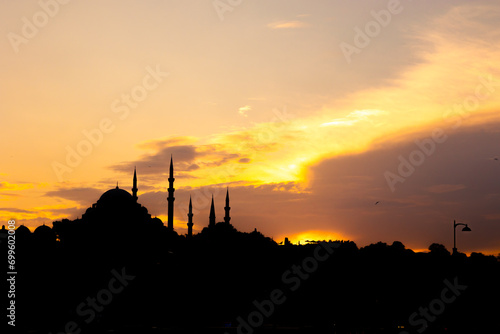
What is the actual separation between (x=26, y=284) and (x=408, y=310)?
42316 millimetres

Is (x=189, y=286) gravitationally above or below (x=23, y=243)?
below

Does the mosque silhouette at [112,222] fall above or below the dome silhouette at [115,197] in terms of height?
below

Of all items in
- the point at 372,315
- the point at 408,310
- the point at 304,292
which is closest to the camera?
the point at 372,315

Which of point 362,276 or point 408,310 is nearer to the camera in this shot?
point 408,310

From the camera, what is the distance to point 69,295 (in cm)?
7256

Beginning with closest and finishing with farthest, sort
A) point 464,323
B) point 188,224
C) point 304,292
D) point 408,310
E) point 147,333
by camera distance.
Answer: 1. point 147,333
2. point 464,323
3. point 408,310
4. point 304,292
5. point 188,224

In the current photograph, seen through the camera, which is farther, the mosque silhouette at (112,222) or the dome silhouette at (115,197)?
the dome silhouette at (115,197)

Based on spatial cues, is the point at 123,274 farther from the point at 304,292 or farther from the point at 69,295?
the point at 304,292

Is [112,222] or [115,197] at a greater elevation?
[115,197]

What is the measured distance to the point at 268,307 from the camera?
7169 centimetres

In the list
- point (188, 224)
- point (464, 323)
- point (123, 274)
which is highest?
point (188, 224)

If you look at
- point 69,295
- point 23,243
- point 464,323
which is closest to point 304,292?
point 464,323

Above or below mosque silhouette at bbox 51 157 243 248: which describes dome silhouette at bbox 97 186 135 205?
above

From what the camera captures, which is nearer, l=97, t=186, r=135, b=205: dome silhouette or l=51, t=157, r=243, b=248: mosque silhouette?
l=51, t=157, r=243, b=248: mosque silhouette
